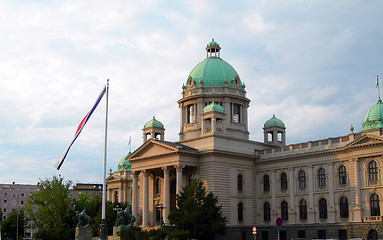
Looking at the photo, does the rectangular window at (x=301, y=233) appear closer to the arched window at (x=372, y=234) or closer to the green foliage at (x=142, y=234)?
the arched window at (x=372, y=234)

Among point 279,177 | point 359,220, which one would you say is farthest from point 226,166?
point 359,220

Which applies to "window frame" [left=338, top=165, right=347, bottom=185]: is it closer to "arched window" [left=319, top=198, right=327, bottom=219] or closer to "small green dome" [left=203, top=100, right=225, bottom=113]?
"arched window" [left=319, top=198, right=327, bottom=219]

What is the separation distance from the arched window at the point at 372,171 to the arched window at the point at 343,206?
491 centimetres

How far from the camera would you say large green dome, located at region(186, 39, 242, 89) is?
85.7 m

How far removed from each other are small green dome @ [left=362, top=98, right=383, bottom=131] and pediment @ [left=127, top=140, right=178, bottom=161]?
24807mm

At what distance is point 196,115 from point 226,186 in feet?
49.4

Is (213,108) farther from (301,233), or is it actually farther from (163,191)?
(301,233)

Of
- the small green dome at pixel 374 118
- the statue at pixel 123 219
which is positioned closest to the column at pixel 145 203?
the statue at pixel 123 219

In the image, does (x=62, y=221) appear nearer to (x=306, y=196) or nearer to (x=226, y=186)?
(x=226, y=186)

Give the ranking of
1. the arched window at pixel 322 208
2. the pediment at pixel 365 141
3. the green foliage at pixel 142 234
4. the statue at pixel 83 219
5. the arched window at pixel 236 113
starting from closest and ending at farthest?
the green foliage at pixel 142 234 < the pediment at pixel 365 141 < the statue at pixel 83 219 < the arched window at pixel 322 208 < the arched window at pixel 236 113

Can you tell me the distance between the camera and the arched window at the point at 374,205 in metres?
62.9

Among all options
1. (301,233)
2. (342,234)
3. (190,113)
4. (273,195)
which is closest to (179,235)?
(301,233)

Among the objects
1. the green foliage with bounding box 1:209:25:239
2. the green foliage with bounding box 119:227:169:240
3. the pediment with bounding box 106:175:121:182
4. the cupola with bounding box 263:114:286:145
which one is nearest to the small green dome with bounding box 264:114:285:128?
the cupola with bounding box 263:114:286:145

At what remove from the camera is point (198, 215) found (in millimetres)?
64500
